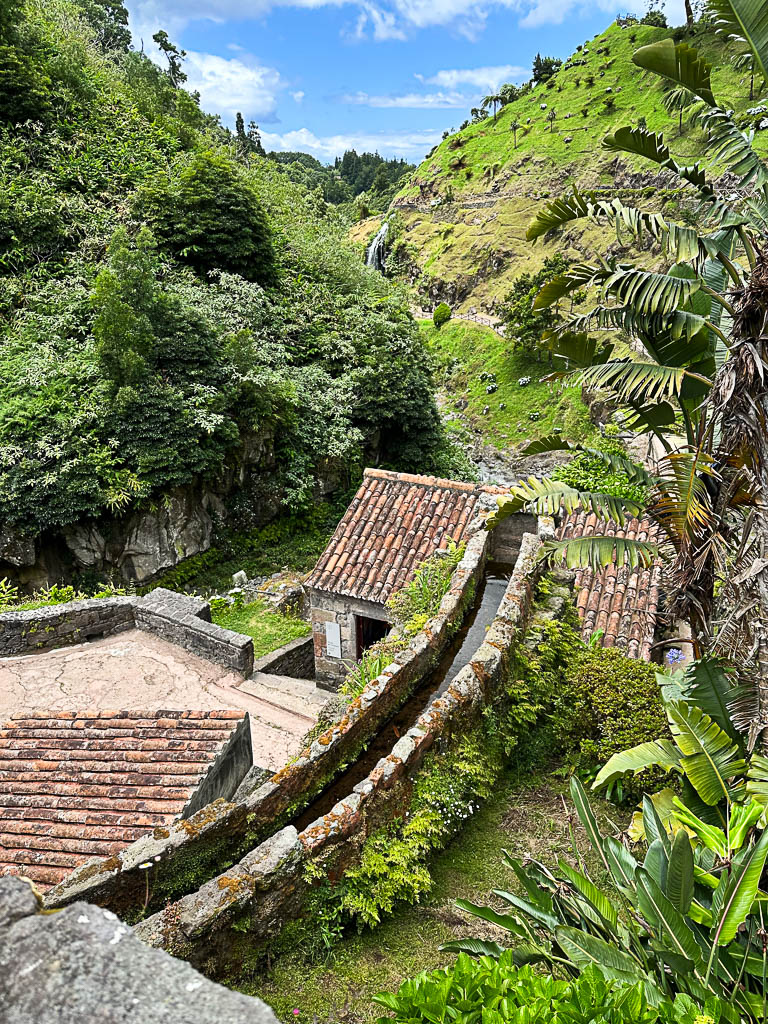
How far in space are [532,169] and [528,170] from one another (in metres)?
0.45

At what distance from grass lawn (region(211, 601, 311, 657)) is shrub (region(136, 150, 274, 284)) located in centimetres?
1213

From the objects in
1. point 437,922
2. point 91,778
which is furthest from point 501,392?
point 437,922

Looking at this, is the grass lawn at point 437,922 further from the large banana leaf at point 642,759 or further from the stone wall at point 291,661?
the stone wall at point 291,661

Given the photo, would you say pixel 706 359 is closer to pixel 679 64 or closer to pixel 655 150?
pixel 655 150

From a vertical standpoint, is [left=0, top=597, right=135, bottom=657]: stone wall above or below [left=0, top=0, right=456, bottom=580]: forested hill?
below

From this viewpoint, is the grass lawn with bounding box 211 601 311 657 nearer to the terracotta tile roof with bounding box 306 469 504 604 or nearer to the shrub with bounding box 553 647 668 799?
the terracotta tile roof with bounding box 306 469 504 604

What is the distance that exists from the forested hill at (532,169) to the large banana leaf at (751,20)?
1366 inches

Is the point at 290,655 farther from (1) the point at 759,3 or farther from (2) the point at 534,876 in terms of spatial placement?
(1) the point at 759,3

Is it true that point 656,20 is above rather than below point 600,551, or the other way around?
above

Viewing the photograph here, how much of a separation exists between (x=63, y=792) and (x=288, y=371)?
16.5 metres

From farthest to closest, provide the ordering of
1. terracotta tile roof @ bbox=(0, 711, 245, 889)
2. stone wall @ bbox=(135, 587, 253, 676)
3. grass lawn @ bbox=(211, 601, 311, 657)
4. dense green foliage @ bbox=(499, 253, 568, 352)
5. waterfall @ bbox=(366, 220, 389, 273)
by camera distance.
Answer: waterfall @ bbox=(366, 220, 389, 273), dense green foliage @ bbox=(499, 253, 568, 352), grass lawn @ bbox=(211, 601, 311, 657), stone wall @ bbox=(135, 587, 253, 676), terracotta tile roof @ bbox=(0, 711, 245, 889)

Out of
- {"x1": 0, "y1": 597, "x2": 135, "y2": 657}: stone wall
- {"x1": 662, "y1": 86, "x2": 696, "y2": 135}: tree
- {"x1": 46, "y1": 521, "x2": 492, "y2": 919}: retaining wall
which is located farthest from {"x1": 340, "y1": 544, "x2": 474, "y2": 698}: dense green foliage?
{"x1": 0, "y1": 597, "x2": 135, "y2": 657}: stone wall

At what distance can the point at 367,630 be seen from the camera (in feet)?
37.0

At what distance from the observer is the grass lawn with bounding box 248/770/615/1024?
341 cm
